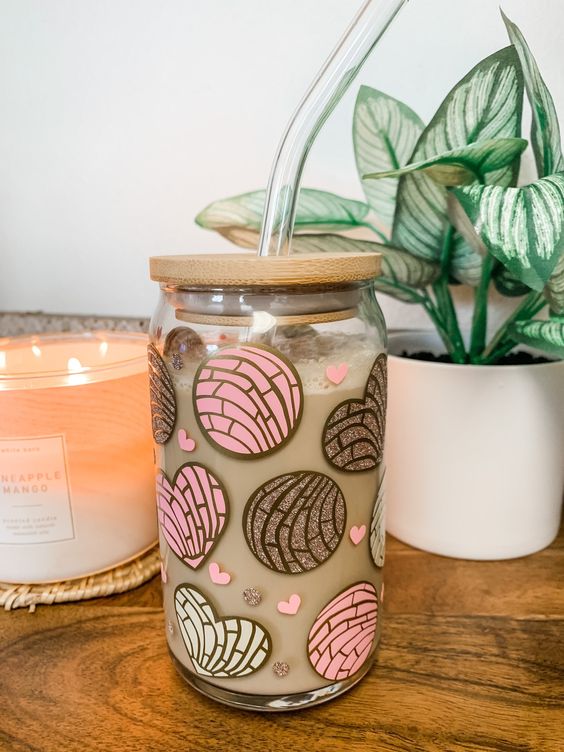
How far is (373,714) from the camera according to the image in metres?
0.31

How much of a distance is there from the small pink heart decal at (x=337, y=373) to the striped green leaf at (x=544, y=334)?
151mm

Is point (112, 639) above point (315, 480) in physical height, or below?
below

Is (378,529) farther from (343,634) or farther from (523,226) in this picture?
(523,226)

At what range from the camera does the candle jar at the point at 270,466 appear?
279 mm

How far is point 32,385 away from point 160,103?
0.30 m

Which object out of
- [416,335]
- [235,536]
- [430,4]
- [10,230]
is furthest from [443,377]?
[10,230]

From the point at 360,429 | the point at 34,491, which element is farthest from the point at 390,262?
the point at 34,491

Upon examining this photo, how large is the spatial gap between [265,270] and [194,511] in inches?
5.0

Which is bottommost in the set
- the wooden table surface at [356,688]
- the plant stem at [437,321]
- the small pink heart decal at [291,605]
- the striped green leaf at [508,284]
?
the wooden table surface at [356,688]

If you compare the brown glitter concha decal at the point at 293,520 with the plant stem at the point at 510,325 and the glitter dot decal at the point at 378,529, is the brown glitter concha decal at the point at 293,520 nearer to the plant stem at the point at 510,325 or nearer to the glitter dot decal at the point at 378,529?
the glitter dot decal at the point at 378,529

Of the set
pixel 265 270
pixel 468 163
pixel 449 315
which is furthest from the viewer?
pixel 449 315

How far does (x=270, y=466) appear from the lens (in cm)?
29

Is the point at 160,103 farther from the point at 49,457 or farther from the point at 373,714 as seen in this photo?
the point at 373,714

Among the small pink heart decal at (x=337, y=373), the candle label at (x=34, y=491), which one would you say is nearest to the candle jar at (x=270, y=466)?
the small pink heart decal at (x=337, y=373)
